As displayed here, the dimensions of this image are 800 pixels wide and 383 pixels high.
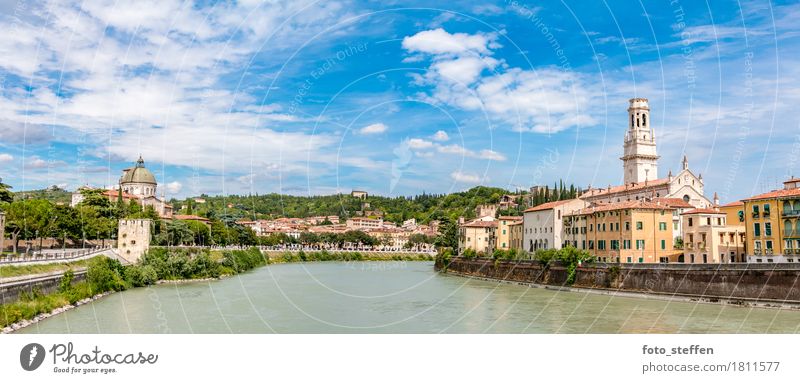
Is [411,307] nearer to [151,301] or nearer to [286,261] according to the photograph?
[151,301]

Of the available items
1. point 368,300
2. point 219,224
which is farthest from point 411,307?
point 219,224

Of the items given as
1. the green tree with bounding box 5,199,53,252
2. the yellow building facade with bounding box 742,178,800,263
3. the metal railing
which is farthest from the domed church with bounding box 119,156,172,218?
the yellow building facade with bounding box 742,178,800,263

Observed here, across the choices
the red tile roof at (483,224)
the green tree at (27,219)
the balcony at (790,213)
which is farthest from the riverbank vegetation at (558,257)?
the green tree at (27,219)

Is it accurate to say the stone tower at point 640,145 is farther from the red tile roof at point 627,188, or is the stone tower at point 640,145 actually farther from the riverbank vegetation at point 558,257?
the riverbank vegetation at point 558,257

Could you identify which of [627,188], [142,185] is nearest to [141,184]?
[142,185]

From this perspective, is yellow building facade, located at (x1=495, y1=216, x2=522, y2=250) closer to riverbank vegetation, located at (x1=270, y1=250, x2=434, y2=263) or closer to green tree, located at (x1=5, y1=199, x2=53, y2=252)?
riverbank vegetation, located at (x1=270, y1=250, x2=434, y2=263)
